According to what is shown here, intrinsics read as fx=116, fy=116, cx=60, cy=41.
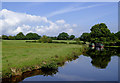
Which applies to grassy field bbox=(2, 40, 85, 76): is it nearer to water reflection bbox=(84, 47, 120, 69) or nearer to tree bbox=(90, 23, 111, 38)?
water reflection bbox=(84, 47, 120, 69)

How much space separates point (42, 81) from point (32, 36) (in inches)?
5500

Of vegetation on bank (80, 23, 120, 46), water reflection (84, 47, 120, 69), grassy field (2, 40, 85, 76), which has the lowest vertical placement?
water reflection (84, 47, 120, 69)

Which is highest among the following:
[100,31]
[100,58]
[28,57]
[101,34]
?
[100,31]

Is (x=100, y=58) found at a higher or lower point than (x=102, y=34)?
lower

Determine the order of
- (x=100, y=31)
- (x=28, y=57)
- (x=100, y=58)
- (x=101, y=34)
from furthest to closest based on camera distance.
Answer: (x=100, y=31), (x=101, y=34), (x=100, y=58), (x=28, y=57)

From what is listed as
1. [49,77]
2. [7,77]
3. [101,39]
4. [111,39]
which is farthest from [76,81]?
[111,39]

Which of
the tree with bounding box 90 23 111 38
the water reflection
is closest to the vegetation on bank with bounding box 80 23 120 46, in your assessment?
the tree with bounding box 90 23 111 38

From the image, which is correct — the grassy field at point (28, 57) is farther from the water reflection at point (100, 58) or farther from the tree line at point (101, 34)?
the tree line at point (101, 34)

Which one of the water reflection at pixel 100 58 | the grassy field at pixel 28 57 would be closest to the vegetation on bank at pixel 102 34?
the water reflection at pixel 100 58

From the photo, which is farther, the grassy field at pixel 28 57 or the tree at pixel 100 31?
the tree at pixel 100 31

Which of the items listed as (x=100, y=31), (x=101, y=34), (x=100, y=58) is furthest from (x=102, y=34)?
(x=100, y=58)

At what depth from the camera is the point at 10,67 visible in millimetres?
17781

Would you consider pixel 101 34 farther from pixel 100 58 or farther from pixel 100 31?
pixel 100 58

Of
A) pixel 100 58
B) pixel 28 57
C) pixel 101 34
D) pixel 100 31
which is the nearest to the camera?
pixel 28 57
